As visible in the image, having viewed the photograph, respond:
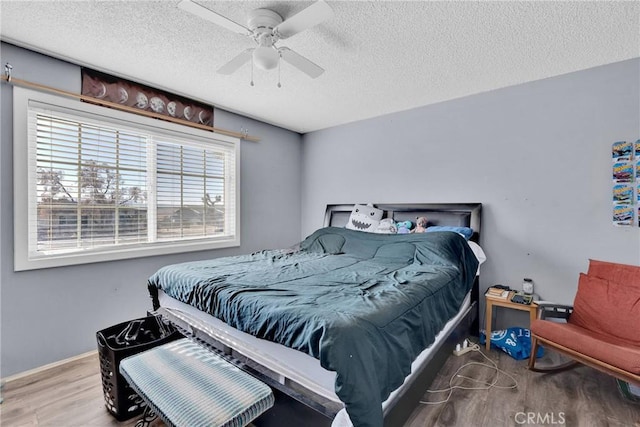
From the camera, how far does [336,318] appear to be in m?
1.28

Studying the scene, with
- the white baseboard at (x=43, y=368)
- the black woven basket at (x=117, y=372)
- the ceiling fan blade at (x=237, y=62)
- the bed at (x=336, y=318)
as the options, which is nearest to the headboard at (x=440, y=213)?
the bed at (x=336, y=318)

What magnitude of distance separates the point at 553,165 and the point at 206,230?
3751 mm

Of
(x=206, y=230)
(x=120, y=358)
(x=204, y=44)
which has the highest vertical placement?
(x=204, y=44)

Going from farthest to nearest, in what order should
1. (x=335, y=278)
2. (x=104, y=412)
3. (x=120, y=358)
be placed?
(x=335, y=278) < (x=104, y=412) < (x=120, y=358)

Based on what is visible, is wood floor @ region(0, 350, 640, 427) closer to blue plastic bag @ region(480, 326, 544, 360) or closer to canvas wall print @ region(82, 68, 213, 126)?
blue plastic bag @ region(480, 326, 544, 360)

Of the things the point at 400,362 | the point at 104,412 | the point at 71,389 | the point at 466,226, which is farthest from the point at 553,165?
the point at 71,389

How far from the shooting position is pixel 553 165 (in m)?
2.72

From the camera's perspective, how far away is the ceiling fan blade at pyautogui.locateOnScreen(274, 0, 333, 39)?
60.9 inches

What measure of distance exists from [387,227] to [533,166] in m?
1.53

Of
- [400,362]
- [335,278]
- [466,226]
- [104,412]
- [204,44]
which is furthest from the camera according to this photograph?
[466,226]

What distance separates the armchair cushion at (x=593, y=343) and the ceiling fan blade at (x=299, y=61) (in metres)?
2.53

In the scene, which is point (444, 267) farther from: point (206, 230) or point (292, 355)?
point (206, 230)

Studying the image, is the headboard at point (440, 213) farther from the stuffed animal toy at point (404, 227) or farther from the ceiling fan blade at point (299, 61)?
the ceiling fan blade at point (299, 61)

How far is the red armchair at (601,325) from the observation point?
1.86 m
